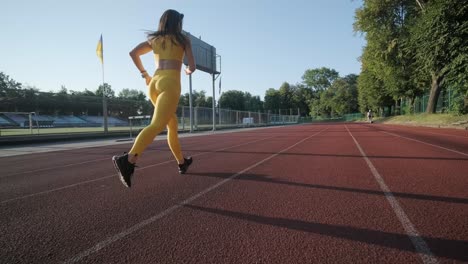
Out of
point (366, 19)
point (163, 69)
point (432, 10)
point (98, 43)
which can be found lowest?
point (163, 69)

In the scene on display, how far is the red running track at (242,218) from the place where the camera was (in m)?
2.16

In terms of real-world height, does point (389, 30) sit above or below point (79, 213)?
above

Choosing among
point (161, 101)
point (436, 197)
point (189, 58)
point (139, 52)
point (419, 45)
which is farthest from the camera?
point (419, 45)

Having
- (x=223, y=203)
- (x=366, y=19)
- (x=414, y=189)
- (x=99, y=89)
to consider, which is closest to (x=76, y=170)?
(x=223, y=203)

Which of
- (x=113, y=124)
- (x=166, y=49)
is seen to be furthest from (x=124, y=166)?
(x=113, y=124)

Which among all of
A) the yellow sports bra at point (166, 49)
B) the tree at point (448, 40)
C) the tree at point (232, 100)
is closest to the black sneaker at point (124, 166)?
the yellow sports bra at point (166, 49)

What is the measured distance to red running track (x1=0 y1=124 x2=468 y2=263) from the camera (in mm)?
2158

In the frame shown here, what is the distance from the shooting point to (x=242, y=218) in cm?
292

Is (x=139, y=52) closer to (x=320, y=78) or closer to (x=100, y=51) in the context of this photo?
(x=100, y=51)

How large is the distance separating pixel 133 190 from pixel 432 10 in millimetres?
25332

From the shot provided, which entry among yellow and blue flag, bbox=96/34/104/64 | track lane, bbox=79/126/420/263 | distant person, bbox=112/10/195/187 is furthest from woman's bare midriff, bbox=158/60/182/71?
yellow and blue flag, bbox=96/34/104/64

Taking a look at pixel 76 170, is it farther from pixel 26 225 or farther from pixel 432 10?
pixel 432 10

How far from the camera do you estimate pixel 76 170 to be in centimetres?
622

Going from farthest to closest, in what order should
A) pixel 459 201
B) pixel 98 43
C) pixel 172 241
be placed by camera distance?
pixel 98 43 → pixel 459 201 → pixel 172 241
